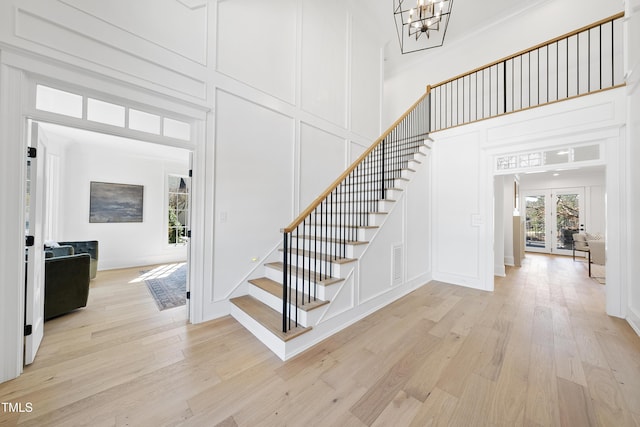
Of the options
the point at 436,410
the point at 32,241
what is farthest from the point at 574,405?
the point at 32,241

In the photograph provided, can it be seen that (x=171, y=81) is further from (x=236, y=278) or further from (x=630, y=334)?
(x=630, y=334)

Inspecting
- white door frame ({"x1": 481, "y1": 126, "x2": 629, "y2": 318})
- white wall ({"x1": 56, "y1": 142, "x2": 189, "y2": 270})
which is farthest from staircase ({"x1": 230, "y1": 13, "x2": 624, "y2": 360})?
white wall ({"x1": 56, "y1": 142, "x2": 189, "y2": 270})

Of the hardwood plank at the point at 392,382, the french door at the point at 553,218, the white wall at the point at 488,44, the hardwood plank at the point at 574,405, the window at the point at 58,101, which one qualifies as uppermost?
the white wall at the point at 488,44

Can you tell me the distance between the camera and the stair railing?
2.43m

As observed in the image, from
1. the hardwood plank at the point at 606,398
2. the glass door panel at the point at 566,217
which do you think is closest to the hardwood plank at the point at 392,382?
the hardwood plank at the point at 606,398

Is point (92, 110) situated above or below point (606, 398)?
above

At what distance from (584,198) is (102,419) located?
11.7 meters

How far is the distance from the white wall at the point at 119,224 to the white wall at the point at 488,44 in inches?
252

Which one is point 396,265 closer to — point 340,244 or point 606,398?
point 340,244

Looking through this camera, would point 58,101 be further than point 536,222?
No

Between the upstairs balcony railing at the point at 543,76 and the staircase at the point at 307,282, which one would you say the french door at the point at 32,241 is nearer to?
the staircase at the point at 307,282

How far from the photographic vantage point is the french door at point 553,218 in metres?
7.57

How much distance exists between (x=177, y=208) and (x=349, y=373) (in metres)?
6.47

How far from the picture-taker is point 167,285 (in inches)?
165
